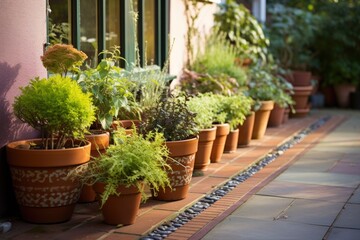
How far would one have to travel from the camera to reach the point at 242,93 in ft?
23.2

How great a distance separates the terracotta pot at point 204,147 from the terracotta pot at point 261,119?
1.83 metres

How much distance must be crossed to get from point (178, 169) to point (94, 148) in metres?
0.66

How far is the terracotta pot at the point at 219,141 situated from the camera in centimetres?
604

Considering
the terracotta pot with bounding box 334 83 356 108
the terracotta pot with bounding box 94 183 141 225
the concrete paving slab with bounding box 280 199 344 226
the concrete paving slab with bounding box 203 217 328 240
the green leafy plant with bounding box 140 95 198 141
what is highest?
the green leafy plant with bounding box 140 95 198 141

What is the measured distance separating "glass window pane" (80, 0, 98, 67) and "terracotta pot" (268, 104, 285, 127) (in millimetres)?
3639

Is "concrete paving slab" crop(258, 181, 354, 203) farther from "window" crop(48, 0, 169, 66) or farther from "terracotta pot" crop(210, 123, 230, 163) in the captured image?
"window" crop(48, 0, 169, 66)

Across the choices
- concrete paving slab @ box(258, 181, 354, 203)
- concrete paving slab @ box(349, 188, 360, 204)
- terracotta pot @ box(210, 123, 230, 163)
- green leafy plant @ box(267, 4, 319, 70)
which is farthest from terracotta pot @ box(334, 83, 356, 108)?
concrete paving slab @ box(349, 188, 360, 204)

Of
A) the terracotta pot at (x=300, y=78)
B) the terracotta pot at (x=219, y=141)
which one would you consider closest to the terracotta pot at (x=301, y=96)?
the terracotta pot at (x=300, y=78)

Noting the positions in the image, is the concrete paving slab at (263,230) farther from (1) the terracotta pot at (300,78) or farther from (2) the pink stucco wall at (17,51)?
(1) the terracotta pot at (300,78)

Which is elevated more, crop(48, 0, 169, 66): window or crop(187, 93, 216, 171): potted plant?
crop(48, 0, 169, 66): window

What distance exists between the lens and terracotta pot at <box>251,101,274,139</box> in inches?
295

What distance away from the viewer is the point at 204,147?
569 centimetres

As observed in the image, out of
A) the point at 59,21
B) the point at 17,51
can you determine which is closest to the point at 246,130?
the point at 59,21

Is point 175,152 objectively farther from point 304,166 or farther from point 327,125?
point 327,125
